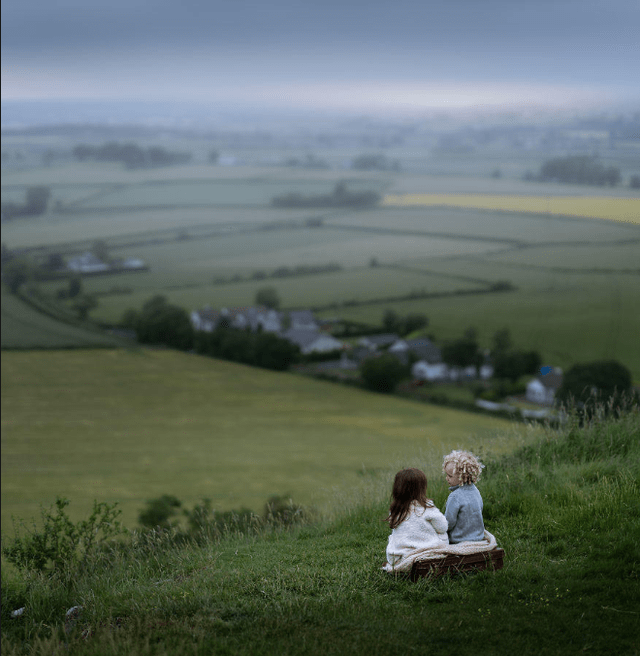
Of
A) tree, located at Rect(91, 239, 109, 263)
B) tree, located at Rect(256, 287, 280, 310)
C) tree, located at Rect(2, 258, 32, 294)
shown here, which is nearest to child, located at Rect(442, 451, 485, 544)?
tree, located at Rect(2, 258, 32, 294)

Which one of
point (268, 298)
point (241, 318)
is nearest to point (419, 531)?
point (241, 318)

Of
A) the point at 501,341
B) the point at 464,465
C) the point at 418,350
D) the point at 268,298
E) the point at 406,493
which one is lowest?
the point at 418,350

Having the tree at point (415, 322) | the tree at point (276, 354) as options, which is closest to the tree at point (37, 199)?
the tree at point (276, 354)

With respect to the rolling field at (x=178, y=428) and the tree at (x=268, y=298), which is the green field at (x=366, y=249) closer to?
the tree at (x=268, y=298)

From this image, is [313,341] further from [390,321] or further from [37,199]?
[37,199]

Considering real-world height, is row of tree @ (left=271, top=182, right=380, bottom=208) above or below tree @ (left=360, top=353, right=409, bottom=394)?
above

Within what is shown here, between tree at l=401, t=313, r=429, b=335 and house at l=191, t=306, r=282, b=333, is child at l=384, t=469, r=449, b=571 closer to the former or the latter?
house at l=191, t=306, r=282, b=333
